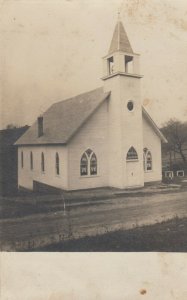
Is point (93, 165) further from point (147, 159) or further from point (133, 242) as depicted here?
point (133, 242)

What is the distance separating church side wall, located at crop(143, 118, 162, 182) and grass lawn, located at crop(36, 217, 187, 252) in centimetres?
558

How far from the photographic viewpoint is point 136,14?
21.7 feet

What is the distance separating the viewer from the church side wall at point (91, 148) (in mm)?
10828

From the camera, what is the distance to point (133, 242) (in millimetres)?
6117

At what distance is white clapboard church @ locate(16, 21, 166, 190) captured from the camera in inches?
418

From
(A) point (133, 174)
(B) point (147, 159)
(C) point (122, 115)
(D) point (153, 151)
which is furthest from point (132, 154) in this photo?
(C) point (122, 115)

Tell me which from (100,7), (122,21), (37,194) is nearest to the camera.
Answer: (100,7)

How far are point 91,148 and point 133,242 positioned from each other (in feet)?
16.6

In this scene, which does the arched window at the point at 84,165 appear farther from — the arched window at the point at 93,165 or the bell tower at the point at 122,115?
the bell tower at the point at 122,115

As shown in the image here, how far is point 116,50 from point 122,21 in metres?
3.60
